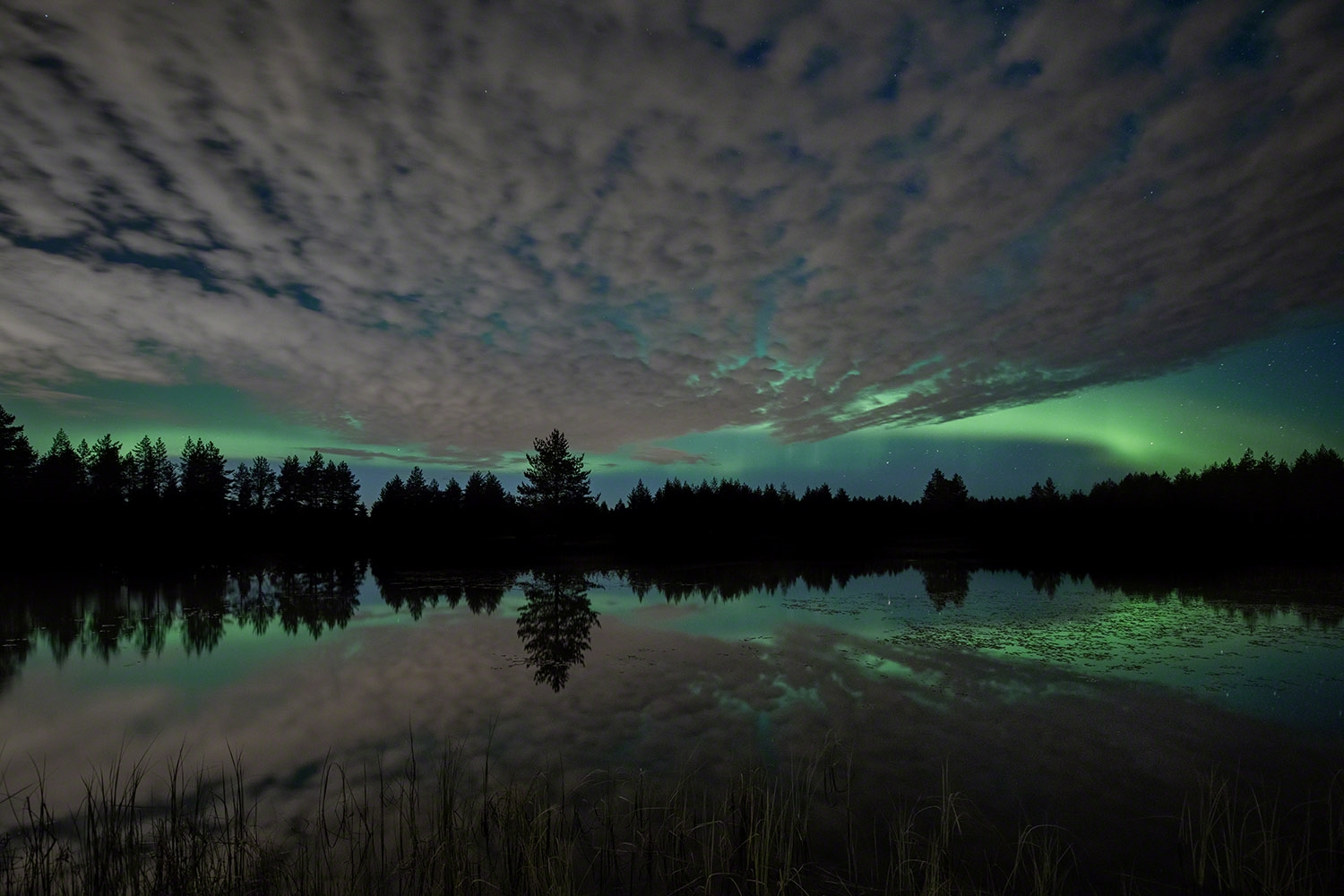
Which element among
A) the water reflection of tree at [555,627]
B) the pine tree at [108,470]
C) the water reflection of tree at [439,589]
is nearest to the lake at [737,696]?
the water reflection of tree at [555,627]

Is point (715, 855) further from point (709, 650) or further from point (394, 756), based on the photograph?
point (709, 650)

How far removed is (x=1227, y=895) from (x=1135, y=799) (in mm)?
2445

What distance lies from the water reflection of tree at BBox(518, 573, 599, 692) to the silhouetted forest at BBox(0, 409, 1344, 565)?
25.8 meters

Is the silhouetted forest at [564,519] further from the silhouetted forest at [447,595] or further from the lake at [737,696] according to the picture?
the lake at [737,696]

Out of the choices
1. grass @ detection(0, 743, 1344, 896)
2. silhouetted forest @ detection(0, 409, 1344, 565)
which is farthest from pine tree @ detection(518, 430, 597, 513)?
grass @ detection(0, 743, 1344, 896)

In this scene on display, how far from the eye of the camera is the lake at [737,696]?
9234mm

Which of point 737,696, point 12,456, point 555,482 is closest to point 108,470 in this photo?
point 12,456

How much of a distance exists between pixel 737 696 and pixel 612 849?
718cm

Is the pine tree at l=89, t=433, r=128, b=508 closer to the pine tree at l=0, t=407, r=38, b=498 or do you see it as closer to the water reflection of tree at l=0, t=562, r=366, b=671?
the pine tree at l=0, t=407, r=38, b=498

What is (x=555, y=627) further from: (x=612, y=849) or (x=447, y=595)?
Answer: (x=612, y=849)

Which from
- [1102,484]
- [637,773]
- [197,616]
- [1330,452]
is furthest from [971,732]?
[1102,484]

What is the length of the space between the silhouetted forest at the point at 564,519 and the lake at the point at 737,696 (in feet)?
113

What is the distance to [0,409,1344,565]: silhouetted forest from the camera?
191 feet

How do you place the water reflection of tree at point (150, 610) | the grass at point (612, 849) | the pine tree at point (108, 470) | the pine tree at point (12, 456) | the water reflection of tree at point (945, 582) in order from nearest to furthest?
the grass at point (612, 849)
the water reflection of tree at point (150, 610)
the water reflection of tree at point (945, 582)
the pine tree at point (12, 456)
the pine tree at point (108, 470)
